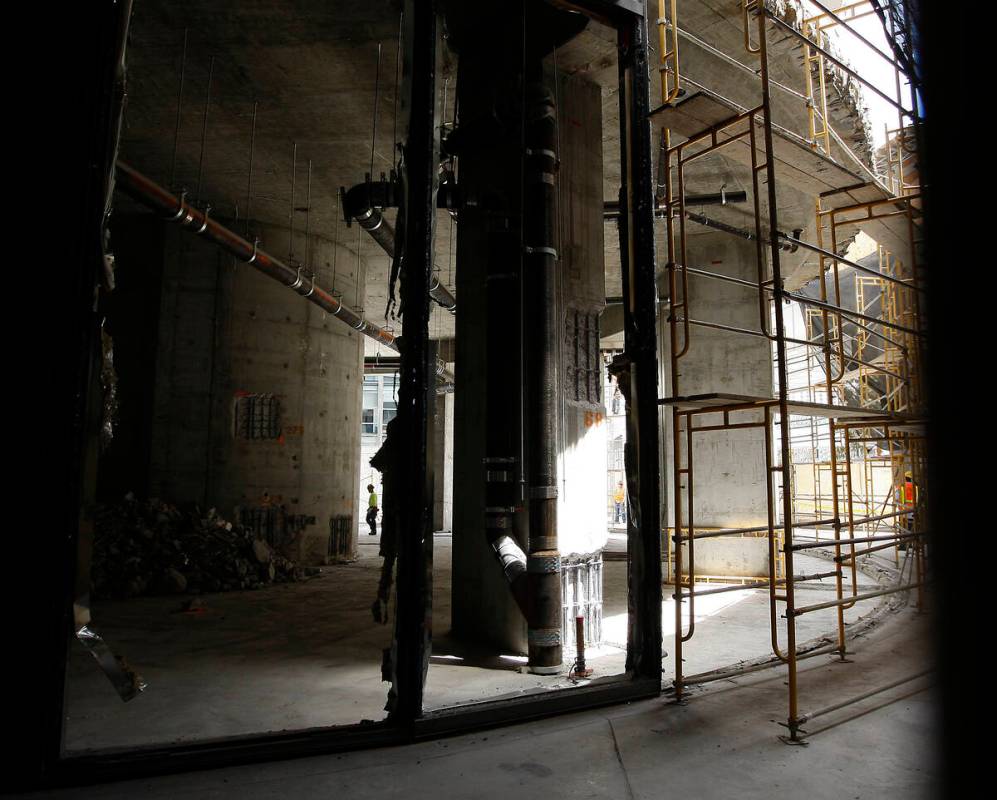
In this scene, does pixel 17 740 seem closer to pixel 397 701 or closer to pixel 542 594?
pixel 397 701

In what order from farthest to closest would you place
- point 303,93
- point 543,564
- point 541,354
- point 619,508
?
point 619,508, point 303,93, point 541,354, point 543,564

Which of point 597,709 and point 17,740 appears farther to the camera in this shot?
point 597,709

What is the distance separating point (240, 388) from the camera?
40.9 ft

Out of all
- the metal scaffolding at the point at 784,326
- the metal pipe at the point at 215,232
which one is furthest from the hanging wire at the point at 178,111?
the metal scaffolding at the point at 784,326

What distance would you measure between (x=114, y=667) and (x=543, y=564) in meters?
3.52

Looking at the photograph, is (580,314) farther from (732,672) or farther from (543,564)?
(732,672)

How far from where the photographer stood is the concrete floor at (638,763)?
3135 mm

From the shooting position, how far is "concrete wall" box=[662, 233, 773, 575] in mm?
11664

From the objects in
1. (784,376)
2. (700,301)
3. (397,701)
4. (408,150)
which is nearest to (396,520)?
(397,701)

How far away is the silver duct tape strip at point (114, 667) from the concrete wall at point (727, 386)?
31.5 ft

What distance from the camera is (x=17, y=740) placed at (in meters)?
3.03

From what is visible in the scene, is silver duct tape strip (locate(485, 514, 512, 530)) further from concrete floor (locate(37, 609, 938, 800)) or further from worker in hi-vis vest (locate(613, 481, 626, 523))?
worker in hi-vis vest (locate(613, 481, 626, 523))

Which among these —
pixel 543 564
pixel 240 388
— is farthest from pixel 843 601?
pixel 240 388

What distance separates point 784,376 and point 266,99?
27.6 ft
